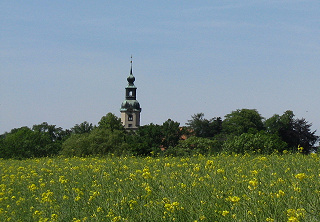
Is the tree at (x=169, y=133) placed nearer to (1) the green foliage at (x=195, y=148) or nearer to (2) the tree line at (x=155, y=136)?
(2) the tree line at (x=155, y=136)

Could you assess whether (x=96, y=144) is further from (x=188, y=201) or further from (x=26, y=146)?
(x=188, y=201)

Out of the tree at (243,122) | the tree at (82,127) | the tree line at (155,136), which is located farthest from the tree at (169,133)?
the tree at (82,127)

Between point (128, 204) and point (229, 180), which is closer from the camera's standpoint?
point (128, 204)

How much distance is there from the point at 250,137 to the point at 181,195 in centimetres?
2339

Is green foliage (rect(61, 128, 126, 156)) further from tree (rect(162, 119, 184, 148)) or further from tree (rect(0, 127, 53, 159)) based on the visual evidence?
tree (rect(162, 119, 184, 148))

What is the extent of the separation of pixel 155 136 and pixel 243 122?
18.0 meters

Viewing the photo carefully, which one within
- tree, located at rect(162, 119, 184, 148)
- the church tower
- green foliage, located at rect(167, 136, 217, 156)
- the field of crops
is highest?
the church tower

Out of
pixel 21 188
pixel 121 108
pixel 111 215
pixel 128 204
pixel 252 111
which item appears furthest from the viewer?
pixel 121 108

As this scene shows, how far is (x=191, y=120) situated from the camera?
11150cm

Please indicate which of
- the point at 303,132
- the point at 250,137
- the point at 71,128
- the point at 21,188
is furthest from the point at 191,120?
the point at 21,188

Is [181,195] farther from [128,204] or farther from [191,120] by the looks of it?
[191,120]

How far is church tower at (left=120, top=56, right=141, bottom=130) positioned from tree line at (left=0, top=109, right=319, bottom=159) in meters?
23.9

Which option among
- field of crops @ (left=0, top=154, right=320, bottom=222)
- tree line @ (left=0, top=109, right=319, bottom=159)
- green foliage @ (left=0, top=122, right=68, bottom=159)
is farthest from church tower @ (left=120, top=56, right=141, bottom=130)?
field of crops @ (left=0, top=154, right=320, bottom=222)

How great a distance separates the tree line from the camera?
201 ft
